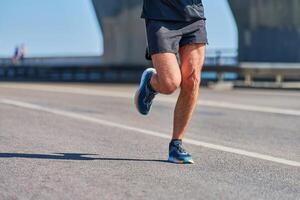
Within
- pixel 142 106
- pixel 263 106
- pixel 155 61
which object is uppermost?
pixel 155 61

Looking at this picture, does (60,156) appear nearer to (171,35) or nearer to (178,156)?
(178,156)

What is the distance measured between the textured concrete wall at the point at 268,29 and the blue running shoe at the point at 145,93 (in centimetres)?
2414

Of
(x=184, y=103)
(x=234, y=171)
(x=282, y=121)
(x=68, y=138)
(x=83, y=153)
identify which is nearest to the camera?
(x=234, y=171)

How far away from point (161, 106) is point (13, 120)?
4363mm

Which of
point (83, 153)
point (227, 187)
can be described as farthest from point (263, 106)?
point (227, 187)

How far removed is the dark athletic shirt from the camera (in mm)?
5406

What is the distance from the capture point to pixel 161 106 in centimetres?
1301

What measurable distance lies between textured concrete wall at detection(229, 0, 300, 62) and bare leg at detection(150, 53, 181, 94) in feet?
80.1

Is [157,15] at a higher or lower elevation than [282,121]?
higher

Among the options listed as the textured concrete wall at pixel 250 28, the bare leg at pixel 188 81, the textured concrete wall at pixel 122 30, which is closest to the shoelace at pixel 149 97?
the bare leg at pixel 188 81

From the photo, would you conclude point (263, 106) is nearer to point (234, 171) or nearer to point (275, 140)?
point (275, 140)

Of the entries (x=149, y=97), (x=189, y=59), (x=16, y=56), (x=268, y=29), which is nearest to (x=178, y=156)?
(x=149, y=97)

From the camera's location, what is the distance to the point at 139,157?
19.2ft

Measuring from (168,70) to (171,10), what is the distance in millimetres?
485
